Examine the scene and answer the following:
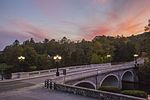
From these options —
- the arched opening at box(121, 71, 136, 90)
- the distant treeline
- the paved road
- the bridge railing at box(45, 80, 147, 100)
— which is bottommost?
the arched opening at box(121, 71, 136, 90)

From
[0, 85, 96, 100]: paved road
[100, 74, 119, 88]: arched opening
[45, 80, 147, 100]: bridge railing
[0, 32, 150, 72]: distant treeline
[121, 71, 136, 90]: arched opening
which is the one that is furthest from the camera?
[121, 71, 136, 90]: arched opening

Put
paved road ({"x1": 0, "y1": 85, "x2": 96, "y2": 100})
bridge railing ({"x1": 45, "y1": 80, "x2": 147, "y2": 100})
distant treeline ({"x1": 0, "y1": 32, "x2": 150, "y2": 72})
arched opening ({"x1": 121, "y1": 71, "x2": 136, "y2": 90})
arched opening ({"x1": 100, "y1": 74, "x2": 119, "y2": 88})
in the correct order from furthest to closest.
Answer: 1. arched opening ({"x1": 121, "y1": 71, "x2": 136, "y2": 90})
2. distant treeline ({"x1": 0, "y1": 32, "x2": 150, "y2": 72})
3. arched opening ({"x1": 100, "y1": 74, "x2": 119, "y2": 88})
4. paved road ({"x1": 0, "y1": 85, "x2": 96, "y2": 100})
5. bridge railing ({"x1": 45, "y1": 80, "x2": 147, "y2": 100})

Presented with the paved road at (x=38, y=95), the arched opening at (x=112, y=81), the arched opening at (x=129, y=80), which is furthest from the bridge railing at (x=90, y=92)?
the arched opening at (x=129, y=80)

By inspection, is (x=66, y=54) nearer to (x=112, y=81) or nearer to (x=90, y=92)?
(x=112, y=81)

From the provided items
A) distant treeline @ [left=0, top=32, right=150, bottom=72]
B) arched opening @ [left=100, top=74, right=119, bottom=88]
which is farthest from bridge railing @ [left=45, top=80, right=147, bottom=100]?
arched opening @ [left=100, top=74, right=119, bottom=88]

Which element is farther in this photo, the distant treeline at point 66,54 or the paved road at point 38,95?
the distant treeline at point 66,54

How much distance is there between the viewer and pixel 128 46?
117 m

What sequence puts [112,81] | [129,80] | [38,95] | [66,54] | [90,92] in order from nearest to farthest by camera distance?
[90,92] < [38,95] < [112,81] < [129,80] < [66,54]

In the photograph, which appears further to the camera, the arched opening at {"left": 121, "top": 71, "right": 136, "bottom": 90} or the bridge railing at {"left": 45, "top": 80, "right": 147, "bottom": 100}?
the arched opening at {"left": 121, "top": 71, "right": 136, "bottom": 90}

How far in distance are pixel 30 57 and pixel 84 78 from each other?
40.4m

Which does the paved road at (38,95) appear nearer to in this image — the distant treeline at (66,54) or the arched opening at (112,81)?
the distant treeline at (66,54)

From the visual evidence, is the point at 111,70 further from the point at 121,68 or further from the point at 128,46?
the point at 128,46

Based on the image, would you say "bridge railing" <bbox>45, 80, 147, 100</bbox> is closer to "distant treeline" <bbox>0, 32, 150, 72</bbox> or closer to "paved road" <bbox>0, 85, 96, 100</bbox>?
"paved road" <bbox>0, 85, 96, 100</bbox>

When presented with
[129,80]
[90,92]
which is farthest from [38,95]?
[129,80]
